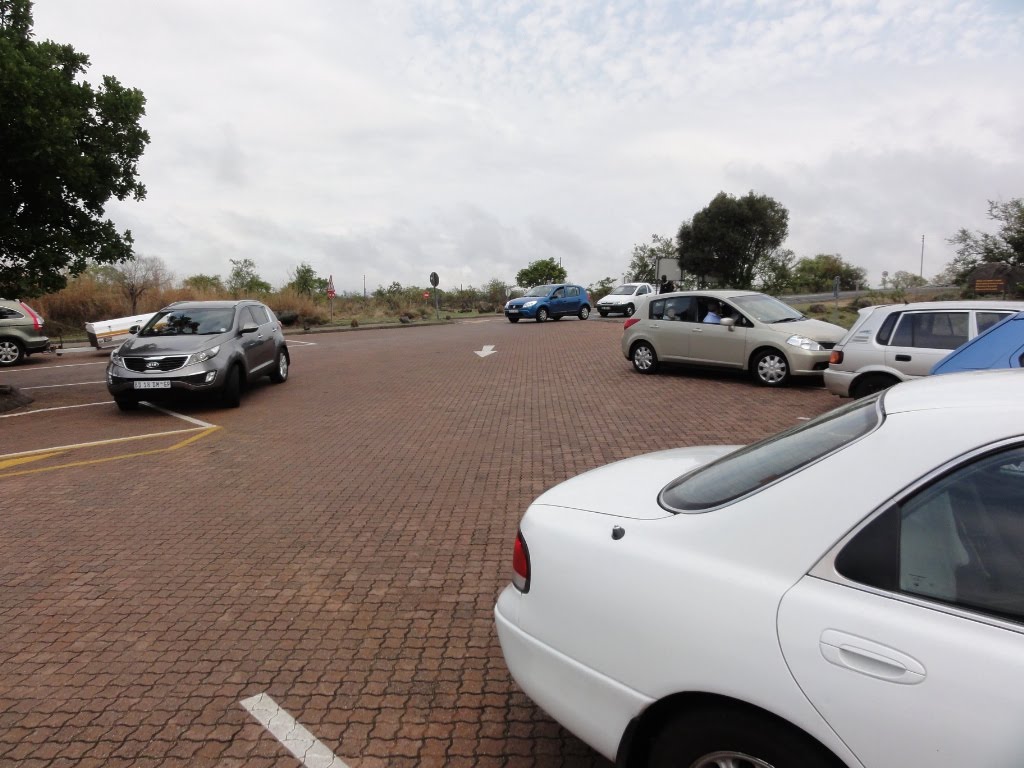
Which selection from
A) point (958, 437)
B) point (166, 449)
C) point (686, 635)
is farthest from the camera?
point (166, 449)

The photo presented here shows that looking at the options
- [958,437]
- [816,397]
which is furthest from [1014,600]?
[816,397]

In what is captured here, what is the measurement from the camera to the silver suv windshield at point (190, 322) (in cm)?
1150

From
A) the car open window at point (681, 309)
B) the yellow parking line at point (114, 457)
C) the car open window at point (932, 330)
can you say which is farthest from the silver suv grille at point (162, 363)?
the car open window at point (932, 330)

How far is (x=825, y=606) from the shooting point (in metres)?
1.76

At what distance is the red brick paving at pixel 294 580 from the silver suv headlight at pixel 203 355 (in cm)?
99

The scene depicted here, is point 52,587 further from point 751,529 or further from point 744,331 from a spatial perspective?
point 744,331

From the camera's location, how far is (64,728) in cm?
305

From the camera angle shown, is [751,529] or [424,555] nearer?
[751,529]

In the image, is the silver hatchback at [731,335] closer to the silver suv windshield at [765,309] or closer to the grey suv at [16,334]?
the silver suv windshield at [765,309]

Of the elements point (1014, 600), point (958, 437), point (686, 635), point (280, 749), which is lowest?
point (280, 749)

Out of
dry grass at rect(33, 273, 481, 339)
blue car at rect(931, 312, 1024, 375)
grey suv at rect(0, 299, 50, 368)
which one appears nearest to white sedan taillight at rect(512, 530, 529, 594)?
blue car at rect(931, 312, 1024, 375)

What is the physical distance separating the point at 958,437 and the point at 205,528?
17.7 ft

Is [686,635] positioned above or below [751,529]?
below

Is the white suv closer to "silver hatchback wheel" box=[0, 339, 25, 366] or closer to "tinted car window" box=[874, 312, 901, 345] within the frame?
"tinted car window" box=[874, 312, 901, 345]
